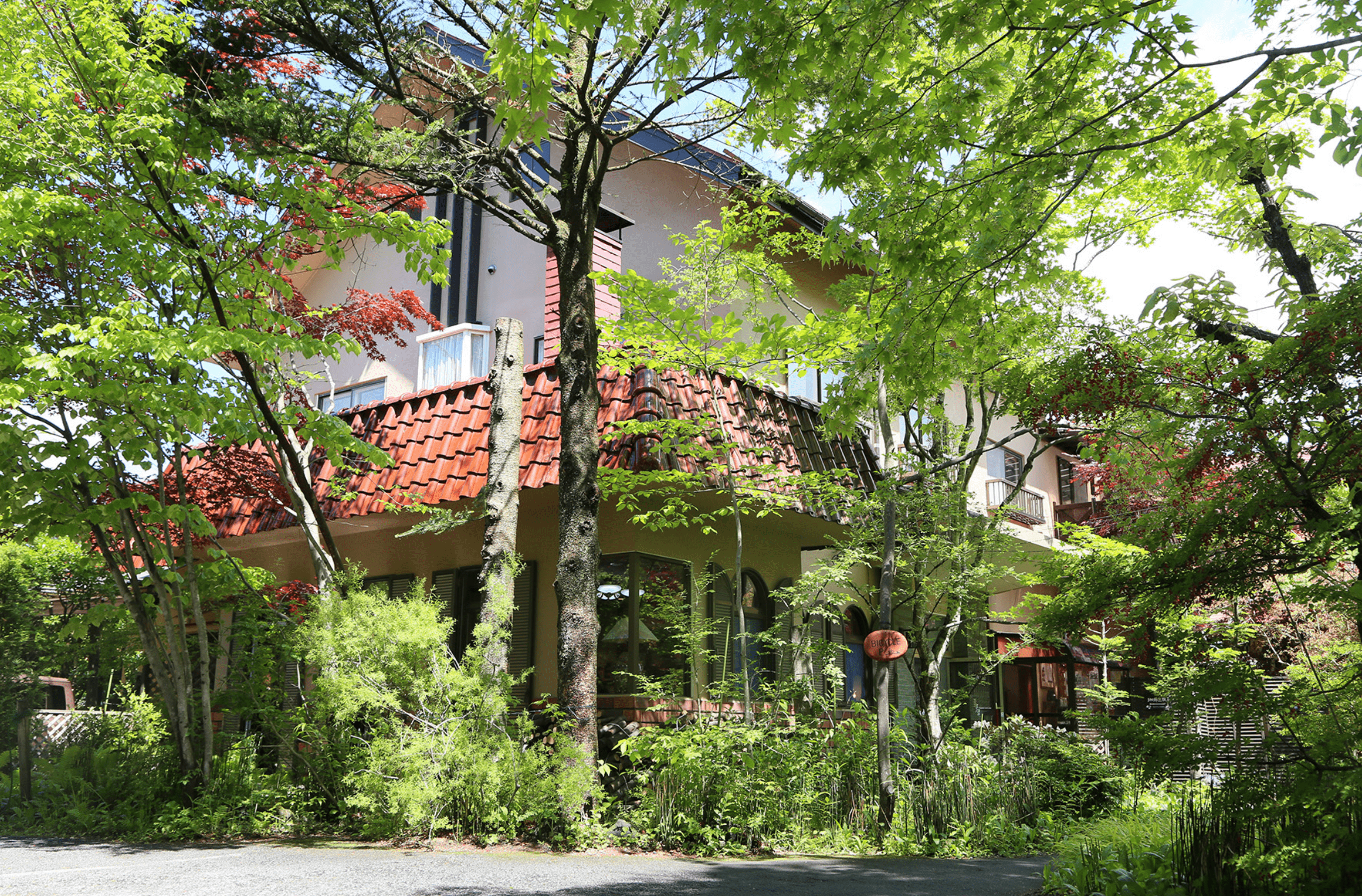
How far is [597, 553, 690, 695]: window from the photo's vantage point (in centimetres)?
1184

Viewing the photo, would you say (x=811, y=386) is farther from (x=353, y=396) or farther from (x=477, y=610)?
(x=353, y=396)

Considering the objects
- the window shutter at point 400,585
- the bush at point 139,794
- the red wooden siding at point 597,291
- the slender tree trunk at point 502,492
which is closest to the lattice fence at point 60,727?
the bush at point 139,794

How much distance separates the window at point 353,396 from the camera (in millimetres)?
17859

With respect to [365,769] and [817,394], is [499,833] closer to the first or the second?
[365,769]

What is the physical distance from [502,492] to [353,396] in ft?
30.7

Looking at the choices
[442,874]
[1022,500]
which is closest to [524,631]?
[442,874]

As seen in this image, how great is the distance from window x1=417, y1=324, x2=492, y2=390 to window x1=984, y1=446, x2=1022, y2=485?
42.4 feet

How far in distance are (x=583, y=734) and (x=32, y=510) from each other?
17.9 ft

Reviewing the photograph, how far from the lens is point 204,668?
9445 mm

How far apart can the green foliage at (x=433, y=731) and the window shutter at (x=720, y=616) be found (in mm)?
4592

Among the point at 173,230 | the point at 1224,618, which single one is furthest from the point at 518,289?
the point at 1224,618

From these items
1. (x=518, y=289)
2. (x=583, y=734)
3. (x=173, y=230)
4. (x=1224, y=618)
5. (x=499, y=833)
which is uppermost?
(x=518, y=289)

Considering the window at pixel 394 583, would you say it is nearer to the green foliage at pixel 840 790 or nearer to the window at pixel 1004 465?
the green foliage at pixel 840 790

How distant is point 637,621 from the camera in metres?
12.0
